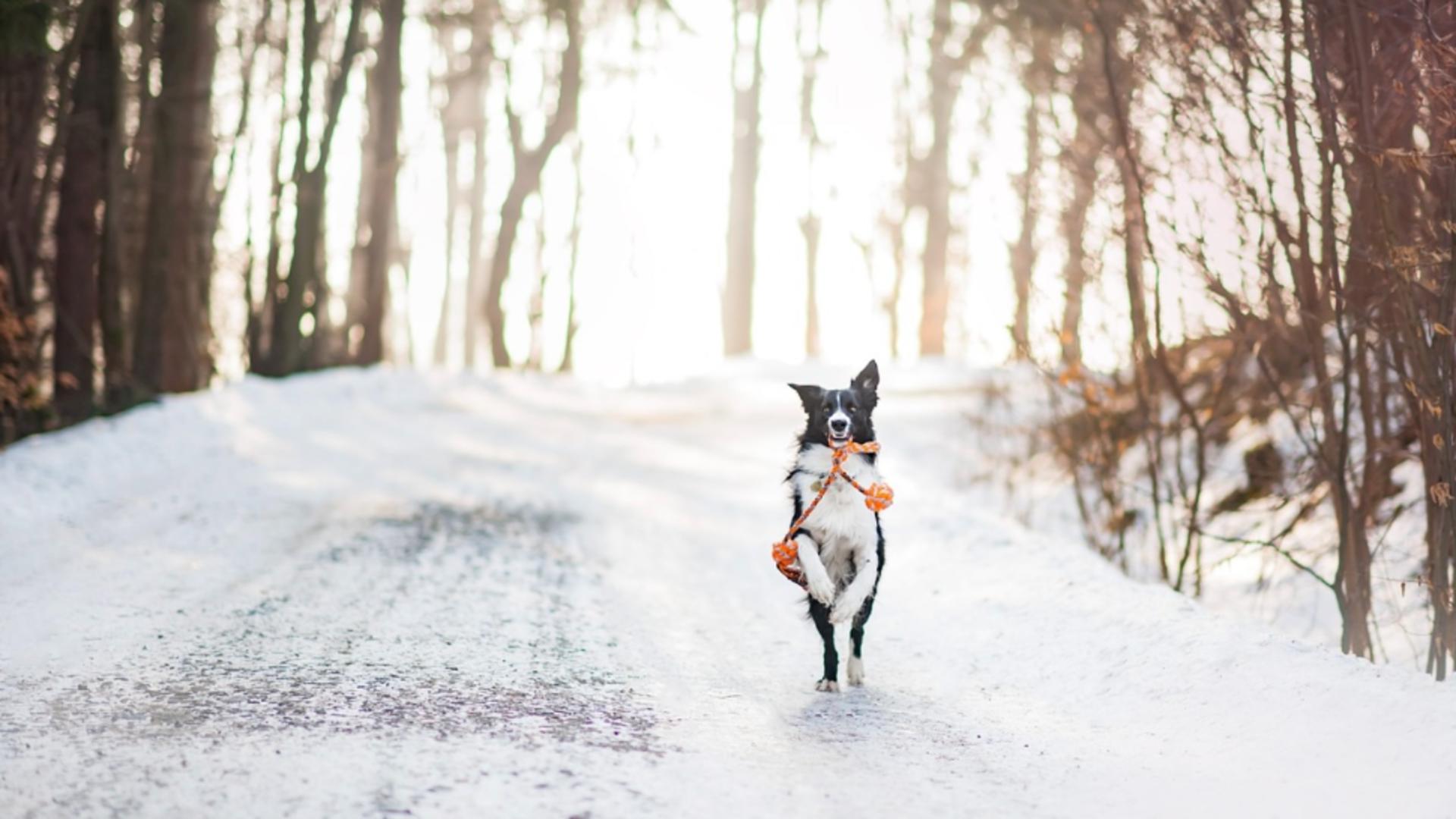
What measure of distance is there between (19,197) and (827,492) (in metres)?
10.6

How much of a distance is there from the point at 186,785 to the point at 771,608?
500 cm

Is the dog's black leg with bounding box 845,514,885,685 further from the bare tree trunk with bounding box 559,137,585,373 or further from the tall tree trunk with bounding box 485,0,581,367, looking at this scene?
the bare tree trunk with bounding box 559,137,585,373

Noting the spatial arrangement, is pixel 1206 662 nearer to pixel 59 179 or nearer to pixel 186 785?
pixel 186 785

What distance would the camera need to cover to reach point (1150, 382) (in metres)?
9.95

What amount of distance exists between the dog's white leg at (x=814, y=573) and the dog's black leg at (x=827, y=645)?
0.25ft

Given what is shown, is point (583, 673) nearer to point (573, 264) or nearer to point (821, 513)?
point (821, 513)

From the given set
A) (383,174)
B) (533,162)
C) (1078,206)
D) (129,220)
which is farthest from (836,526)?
(533,162)

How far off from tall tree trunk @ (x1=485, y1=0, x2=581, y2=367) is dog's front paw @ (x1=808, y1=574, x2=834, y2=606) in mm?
22124

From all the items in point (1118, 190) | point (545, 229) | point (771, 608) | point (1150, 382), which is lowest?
point (771, 608)

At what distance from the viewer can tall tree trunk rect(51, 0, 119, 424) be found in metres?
13.9

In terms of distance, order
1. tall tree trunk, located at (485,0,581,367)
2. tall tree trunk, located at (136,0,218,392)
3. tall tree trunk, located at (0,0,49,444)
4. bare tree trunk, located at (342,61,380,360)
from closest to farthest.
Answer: tall tree trunk, located at (0,0,49,444) → tall tree trunk, located at (136,0,218,392) → bare tree trunk, located at (342,61,380,360) → tall tree trunk, located at (485,0,581,367)

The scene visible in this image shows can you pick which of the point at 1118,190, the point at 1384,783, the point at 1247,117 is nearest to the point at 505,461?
the point at 1118,190

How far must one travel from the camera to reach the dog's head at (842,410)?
20.8 feet

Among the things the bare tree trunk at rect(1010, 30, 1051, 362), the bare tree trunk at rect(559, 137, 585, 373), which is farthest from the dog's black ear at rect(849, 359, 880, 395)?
the bare tree trunk at rect(559, 137, 585, 373)
